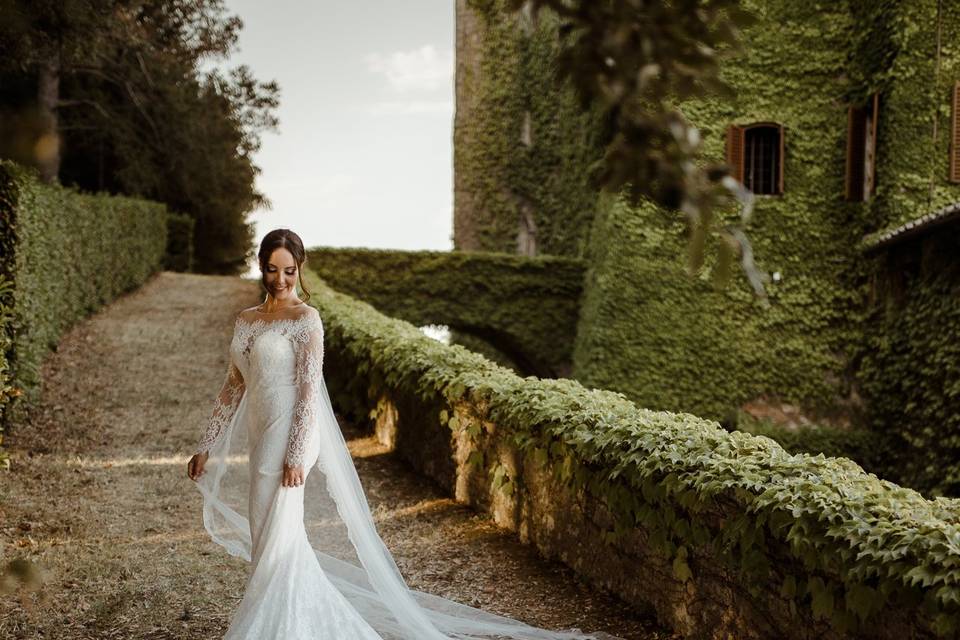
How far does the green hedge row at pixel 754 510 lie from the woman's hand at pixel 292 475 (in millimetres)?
1951

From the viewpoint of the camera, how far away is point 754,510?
3980mm

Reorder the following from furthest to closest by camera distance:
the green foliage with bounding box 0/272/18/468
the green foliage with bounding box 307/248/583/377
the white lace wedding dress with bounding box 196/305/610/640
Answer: the green foliage with bounding box 307/248/583/377
the green foliage with bounding box 0/272/18/468
the white lace wedding dress with bounding box 196/305/610/640

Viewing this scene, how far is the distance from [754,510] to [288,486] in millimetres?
2192

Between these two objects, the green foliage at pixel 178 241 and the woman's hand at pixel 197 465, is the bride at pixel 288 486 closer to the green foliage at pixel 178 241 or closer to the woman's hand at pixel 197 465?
the woman's hand at pixel 197 465

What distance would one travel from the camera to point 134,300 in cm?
1947

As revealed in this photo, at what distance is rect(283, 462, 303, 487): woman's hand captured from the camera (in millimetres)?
3992

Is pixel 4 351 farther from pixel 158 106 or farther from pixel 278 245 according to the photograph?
pixel 158 106

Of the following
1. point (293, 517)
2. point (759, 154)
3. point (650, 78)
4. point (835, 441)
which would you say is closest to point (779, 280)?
point (759, 154)

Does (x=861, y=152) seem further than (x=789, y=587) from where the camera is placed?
Yes

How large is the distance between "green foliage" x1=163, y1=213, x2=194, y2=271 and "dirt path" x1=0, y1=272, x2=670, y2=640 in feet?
55.4

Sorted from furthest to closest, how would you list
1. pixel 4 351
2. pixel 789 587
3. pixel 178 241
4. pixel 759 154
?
pixel 178 241
pixel 759 154
pixel 4 351
pixel 789 587

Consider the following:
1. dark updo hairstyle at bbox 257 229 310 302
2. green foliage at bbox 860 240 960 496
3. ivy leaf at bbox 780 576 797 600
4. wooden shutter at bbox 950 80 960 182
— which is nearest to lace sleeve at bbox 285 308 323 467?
dark updo hairstyle at bbox 257 229 310 302

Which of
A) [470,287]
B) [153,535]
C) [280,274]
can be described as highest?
[470,287]

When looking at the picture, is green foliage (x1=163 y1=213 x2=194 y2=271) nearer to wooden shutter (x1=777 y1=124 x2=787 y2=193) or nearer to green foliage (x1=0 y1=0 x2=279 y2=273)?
green foliage (x1=0 y1=0 x2=279 y2=273)
